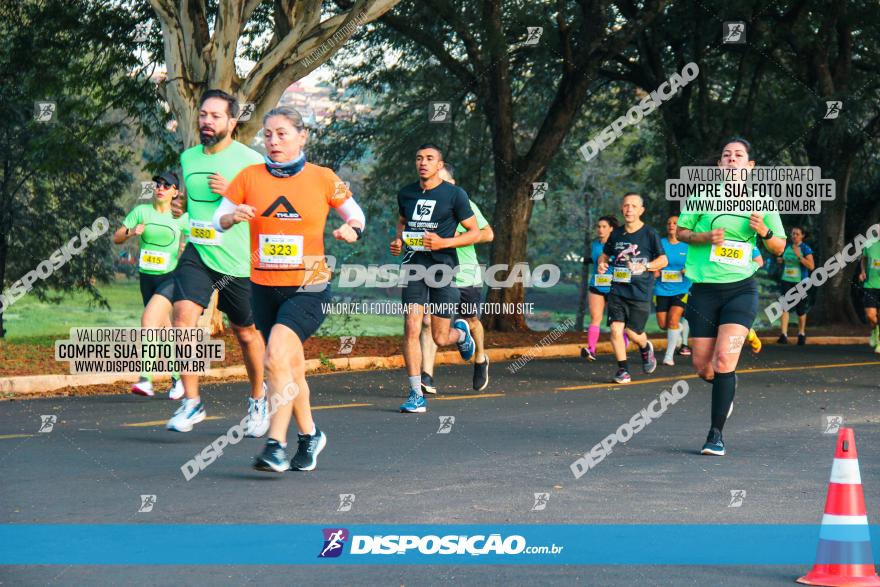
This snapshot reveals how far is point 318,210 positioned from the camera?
27.1 ft

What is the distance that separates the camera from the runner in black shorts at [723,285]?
9.52m

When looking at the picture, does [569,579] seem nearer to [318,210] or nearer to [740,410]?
[318,210]

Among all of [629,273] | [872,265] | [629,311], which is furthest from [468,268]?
[872,265]

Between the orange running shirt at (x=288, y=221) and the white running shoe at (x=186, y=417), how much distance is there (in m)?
2.18

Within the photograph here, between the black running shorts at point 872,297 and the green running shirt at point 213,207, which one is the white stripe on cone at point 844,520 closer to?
the green running shirt at point 213,207

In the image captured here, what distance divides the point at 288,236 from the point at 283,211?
0.16 meters

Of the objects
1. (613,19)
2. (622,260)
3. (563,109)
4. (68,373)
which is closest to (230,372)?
(68,373)

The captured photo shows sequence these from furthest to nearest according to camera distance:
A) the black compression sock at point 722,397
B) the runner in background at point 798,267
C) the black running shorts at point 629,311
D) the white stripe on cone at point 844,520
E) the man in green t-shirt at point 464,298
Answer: the runner in background at point 798,267 → the black running shorts at point 629,311 → the man in green t-shirt at point 464,298 → the black compression sock at point 722,397 → the white stripe on cone at point 844,520

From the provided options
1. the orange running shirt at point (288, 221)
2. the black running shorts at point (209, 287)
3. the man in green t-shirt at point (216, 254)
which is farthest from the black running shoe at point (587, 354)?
the orange running shirt at point (288, 221)

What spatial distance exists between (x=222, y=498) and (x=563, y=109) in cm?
1680

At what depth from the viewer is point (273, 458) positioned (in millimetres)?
8094

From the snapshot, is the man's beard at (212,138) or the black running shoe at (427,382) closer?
the man's beard at (212,138)

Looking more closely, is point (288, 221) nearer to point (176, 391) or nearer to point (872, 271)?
point (176, 391)

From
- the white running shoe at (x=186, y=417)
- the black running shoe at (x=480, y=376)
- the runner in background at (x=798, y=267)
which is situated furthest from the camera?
the runner in background at (x=798, y=267)
